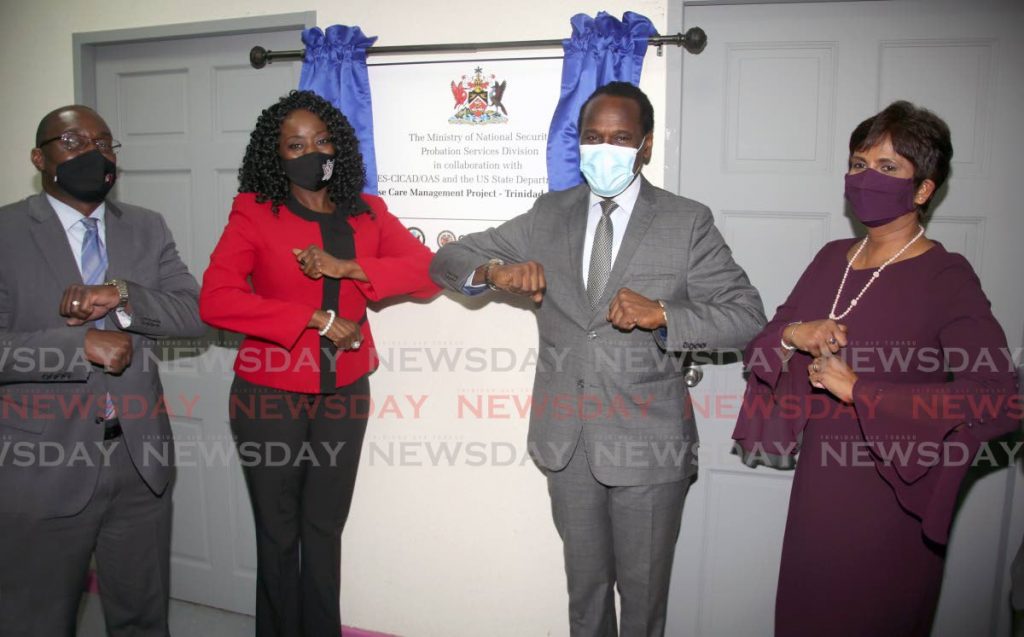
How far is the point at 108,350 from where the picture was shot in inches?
73.7

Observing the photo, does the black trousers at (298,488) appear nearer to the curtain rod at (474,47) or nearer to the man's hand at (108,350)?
the man's hand at (108,350)

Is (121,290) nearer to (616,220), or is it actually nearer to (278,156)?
(278,156)

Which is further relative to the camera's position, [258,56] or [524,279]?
[258,56]

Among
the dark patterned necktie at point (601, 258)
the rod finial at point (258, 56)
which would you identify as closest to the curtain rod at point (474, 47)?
the rod finial at point (258, 56)

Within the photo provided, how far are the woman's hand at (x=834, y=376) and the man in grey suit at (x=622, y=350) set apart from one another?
23cm

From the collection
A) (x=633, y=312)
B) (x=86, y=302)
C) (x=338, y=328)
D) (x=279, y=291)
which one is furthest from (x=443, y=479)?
(x=86, y=302)

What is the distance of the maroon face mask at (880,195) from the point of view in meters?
1.63

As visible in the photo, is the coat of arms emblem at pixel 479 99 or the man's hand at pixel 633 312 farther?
the coat of arms emblem at pixel 479 99

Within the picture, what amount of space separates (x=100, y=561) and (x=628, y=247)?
1774mm

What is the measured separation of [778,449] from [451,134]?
4.87 feet

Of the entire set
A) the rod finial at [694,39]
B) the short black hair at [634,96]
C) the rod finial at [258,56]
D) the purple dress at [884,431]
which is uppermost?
the rod finial at [258,56]

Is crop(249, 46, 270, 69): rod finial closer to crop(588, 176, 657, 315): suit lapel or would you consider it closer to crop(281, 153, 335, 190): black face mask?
crop(281, 153, 335, 190): black face mask

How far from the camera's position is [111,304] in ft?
6.21

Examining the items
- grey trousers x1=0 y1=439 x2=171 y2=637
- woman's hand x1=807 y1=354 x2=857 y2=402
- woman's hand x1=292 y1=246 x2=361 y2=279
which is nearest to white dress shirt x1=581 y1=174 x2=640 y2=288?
woman's hand x1=807 y1=354 x2=857 y2=402
